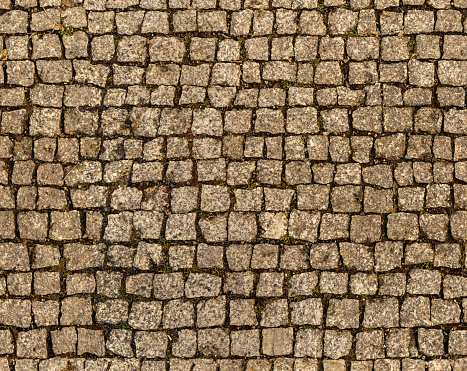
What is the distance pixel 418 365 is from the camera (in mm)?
4230

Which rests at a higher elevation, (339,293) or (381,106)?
(381,106)

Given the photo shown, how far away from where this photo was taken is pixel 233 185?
4273 mm

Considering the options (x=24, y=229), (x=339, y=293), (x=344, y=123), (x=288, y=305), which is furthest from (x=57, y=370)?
(x=344, y=123)

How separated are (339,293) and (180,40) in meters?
3.05

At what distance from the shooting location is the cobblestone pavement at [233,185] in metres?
4.23

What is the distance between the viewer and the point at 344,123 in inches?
169

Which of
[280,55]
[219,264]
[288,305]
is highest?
[280,55]

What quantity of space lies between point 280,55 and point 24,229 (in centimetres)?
315

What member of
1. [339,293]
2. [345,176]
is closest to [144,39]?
[345,176]

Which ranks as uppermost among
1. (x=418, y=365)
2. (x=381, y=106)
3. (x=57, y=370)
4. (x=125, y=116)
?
(x=381, y=106)

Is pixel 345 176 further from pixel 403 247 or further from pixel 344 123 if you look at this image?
pixel 403 247

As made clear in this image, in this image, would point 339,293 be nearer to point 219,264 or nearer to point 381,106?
point 219,264

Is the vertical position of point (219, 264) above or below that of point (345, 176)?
below

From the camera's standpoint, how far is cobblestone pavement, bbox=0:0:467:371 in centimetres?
423
